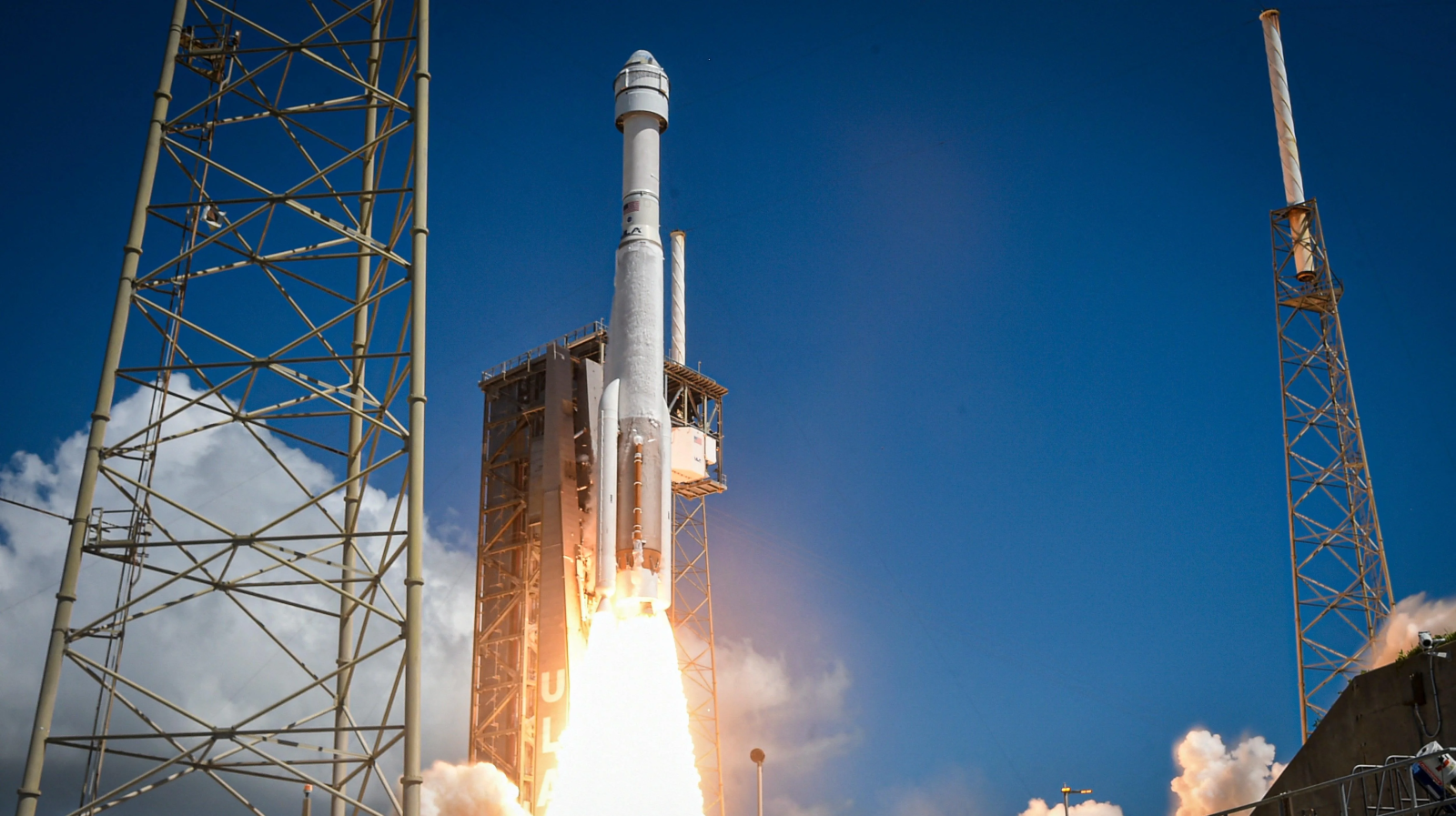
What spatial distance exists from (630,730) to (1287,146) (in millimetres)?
28735

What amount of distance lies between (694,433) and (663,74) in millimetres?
13063

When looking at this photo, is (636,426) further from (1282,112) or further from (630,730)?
(1282,112)

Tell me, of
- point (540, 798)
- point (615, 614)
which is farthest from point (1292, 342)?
point (540, 798)

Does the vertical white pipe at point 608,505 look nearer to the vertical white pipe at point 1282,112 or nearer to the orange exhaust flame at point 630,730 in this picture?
the orange exhaust flame at point 630,730

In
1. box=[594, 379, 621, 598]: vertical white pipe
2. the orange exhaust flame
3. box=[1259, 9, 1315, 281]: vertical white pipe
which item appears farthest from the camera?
box=[1259, 9, 1315, 281]: vertical white pipe

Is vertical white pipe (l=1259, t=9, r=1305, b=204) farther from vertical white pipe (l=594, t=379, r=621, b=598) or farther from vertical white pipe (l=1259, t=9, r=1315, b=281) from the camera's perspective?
vertical white pipe (l=594, t=379, r=621, b=598)

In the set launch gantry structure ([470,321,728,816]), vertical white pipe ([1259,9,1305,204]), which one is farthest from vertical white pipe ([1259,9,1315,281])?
launch gantry structure ([470,321,728,816])

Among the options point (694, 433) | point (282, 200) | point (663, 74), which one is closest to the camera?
point (282, 200)

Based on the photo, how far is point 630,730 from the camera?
31516mm

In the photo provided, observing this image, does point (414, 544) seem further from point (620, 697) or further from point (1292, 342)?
point (1292, 342)

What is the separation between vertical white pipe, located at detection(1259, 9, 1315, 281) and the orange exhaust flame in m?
24.5

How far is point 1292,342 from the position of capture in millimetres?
42000

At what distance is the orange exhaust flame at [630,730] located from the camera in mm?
31219

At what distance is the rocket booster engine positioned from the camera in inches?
1246
